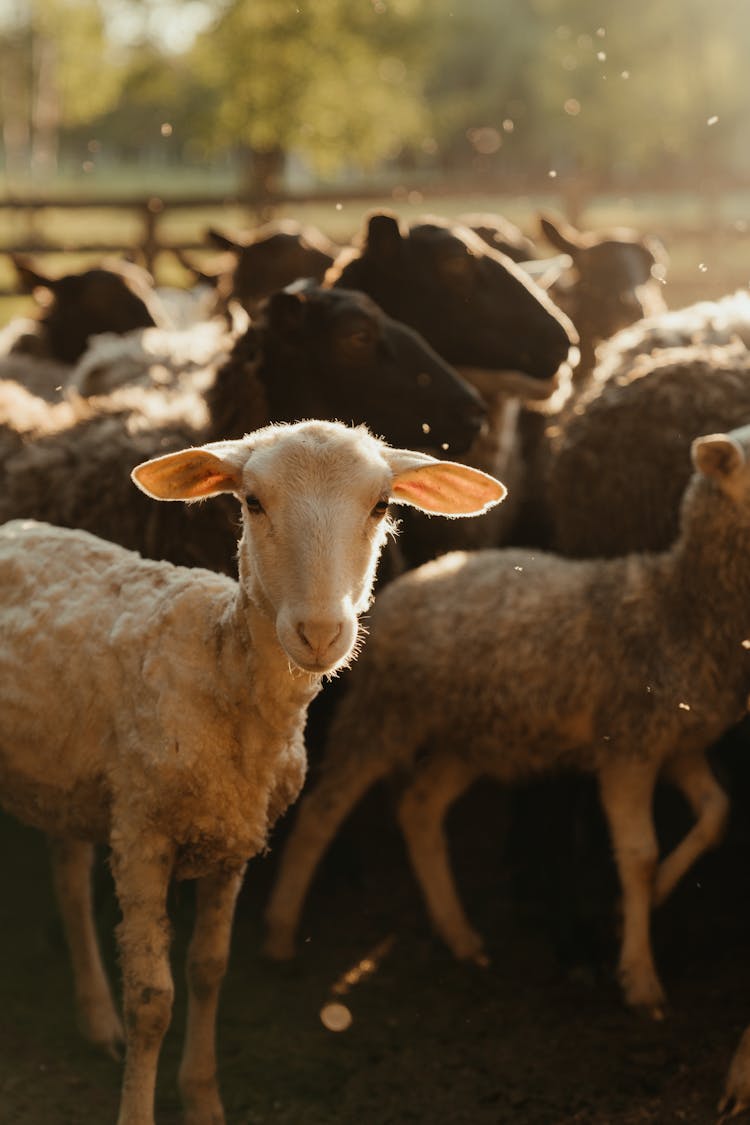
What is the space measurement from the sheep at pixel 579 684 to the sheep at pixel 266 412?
48cm

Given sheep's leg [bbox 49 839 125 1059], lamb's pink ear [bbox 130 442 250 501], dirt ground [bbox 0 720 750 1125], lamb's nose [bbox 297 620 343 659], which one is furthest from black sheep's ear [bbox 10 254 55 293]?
lamb's nose [bbox 297 620 343 659]

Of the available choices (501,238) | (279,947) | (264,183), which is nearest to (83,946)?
(279,947)

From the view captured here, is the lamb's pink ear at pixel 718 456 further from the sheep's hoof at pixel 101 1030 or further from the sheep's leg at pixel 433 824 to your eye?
the sheep's hoof at pixel 101 1030

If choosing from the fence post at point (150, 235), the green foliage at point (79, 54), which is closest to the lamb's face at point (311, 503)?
the fence post at point (150, 235)

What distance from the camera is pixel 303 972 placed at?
4227 millimetres

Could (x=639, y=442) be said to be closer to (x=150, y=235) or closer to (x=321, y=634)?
(x=321, y=634)

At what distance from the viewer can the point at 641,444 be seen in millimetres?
4500

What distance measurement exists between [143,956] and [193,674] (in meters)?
0.58

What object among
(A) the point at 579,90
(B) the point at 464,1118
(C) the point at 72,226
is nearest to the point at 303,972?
(B) the point at 464,1118

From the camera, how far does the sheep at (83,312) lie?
7.46 m

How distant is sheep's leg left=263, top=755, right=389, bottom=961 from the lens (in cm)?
430

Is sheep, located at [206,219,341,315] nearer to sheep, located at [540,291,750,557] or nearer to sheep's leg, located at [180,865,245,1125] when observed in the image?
sheep, located at [540,291,750,557]

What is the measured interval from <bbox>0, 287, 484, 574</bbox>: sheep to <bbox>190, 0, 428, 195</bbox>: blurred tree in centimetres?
1538

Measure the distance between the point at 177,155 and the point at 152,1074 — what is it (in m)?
61.8
